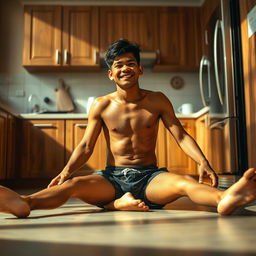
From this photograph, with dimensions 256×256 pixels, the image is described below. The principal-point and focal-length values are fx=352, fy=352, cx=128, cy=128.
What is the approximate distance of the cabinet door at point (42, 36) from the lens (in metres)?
3.84

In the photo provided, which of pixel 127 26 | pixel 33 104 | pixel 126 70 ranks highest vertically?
pixel 127 26

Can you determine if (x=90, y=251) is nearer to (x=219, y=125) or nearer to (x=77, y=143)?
(x=219, y=125)

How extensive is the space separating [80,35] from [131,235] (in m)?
3.28

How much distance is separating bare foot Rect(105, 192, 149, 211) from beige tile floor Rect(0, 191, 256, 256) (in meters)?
0.06

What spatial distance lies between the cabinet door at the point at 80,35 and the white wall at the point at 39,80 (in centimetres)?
34

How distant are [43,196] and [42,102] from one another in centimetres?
286

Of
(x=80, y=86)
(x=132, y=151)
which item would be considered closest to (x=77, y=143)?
(x=80, y=86)

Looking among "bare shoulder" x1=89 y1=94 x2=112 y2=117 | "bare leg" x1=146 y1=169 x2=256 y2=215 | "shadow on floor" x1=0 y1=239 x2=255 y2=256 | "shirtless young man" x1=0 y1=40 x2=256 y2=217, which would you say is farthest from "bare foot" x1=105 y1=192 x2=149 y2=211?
"shadow on floor" x1=0 y1=239 x2=255 y2=256

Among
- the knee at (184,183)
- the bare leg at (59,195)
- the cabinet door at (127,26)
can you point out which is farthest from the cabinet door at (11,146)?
the knee at (184,183)

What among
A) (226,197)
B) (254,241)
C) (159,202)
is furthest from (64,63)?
(254,241)

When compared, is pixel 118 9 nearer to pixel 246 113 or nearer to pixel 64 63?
pixel 64 63

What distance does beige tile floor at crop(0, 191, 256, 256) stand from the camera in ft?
2.63

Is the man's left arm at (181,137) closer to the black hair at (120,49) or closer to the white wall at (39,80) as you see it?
the black hair at (120,49)

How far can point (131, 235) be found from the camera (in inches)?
38.3
